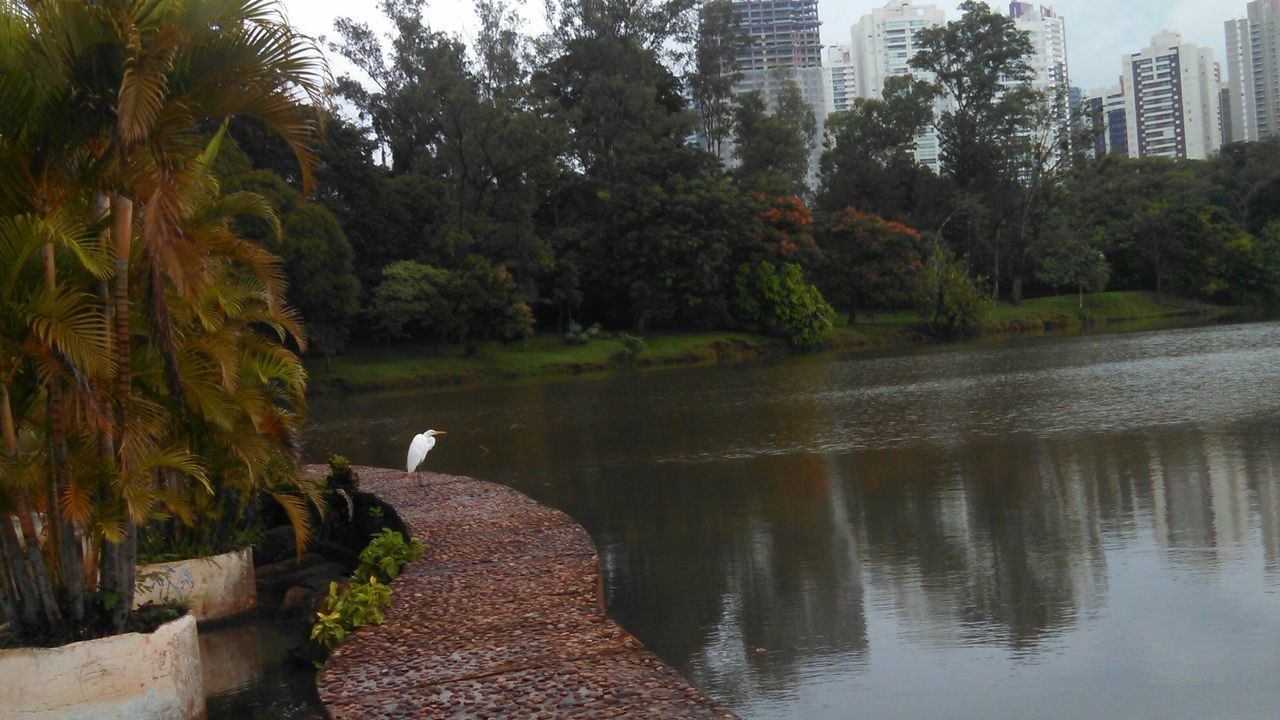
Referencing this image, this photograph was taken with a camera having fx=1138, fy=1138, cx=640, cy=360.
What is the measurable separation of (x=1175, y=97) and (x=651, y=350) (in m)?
101

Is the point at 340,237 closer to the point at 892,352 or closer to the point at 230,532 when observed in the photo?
the point at 892,352

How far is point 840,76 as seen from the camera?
139 metres

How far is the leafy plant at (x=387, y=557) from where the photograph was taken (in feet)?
28.7

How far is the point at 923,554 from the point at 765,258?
132 ft

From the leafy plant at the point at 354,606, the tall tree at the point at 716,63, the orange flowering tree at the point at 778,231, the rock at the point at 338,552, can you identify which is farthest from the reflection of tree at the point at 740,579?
the tall tree at the point at 716,63

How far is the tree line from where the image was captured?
42.5 metres

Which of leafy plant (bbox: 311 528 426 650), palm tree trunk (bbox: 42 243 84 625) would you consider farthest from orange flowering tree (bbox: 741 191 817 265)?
palm tree trunk (bbox: 42 243 84 625)

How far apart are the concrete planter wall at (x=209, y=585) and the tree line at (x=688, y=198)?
2552cm

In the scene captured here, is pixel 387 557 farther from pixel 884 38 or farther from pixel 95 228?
pixel 884 38

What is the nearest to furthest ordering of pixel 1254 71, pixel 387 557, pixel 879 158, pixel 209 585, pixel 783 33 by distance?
Answer: pixel 387 557 < pixel 209 585 < pixel 879 158 < pixel 1254 71 < pixel 783 33

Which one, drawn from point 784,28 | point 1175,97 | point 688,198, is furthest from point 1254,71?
point 688,198

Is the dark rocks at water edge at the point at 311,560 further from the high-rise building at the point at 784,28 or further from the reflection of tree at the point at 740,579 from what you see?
the high-rise building at the point at 784,28

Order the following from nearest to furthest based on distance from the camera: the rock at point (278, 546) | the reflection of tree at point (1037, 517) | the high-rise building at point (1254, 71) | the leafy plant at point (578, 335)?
1. the reflection of tree at point (1037, 517)
2. the rock at point (278, 546)
3. the leafy plant at point (578, 335)
4. the high-rise building at point (1254, 71)

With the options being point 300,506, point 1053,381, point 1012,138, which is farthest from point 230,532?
point 1012,138
